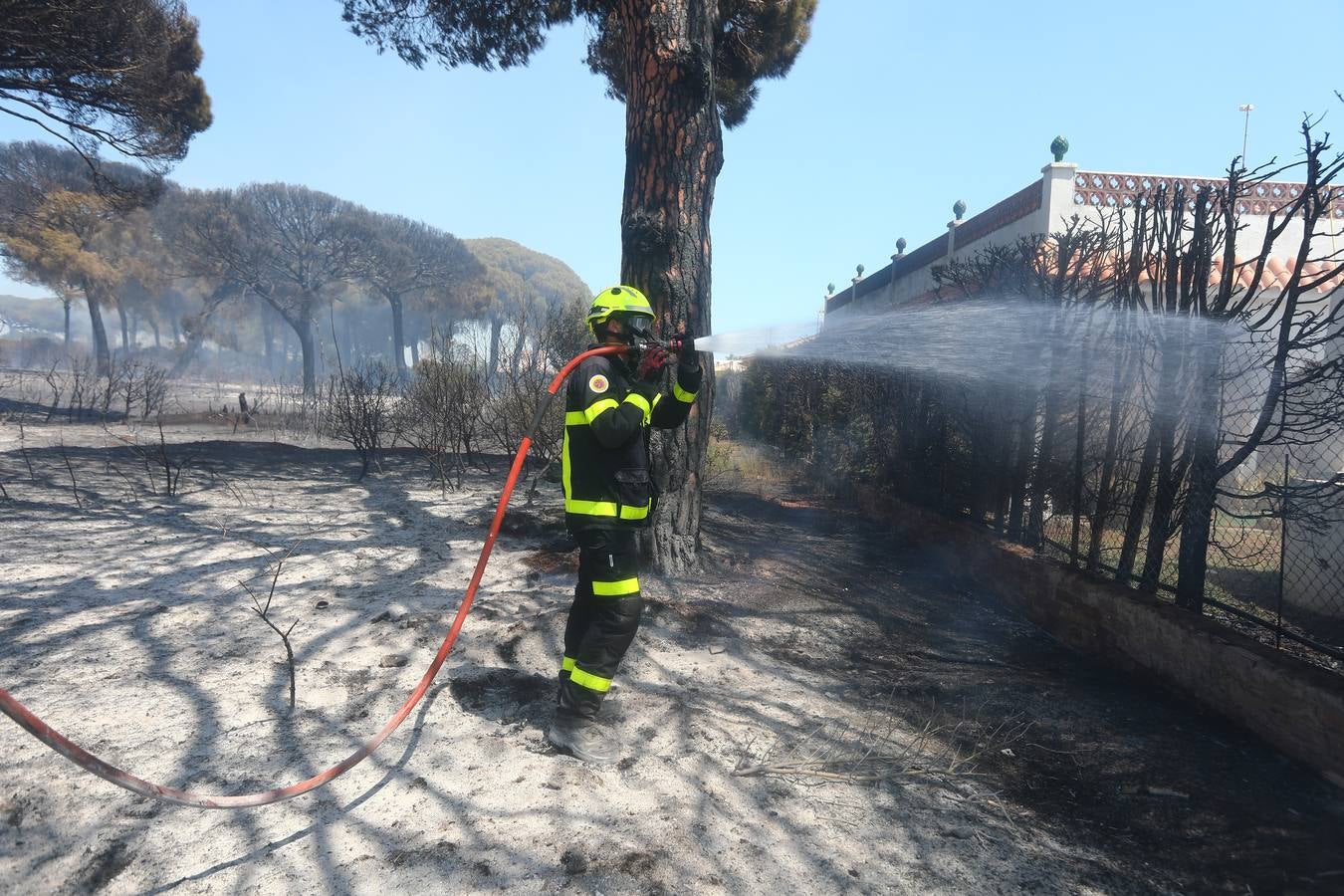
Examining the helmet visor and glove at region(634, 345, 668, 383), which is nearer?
glove at region(634, 345, 668, 383)

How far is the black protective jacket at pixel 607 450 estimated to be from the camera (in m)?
2.88

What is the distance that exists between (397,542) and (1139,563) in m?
5.89

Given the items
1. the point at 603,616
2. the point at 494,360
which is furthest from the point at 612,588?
the point at 494,360

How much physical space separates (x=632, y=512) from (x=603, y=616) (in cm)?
46

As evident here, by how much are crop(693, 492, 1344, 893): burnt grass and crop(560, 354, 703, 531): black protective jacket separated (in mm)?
1620

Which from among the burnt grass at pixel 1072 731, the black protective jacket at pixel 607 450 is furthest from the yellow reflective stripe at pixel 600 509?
the burnt grass at pixel 1072 731

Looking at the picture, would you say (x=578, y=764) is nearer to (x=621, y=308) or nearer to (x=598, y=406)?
(x=598, y=406)

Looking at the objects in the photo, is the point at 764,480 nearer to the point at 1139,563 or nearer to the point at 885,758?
the point at 1139,563

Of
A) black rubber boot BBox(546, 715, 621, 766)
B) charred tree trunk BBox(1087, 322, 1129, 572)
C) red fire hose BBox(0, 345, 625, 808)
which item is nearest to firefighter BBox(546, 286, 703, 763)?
black rubber boot BBox(546, 715, 621, 766)

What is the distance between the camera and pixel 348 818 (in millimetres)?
2314

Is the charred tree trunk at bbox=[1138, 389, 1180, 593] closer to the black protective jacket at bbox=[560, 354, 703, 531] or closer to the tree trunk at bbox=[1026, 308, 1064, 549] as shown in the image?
the tree trunk at bbox=[1026, 308, 1064, 549]

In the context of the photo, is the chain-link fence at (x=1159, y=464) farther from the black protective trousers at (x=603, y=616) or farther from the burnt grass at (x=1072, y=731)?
the black protective trousers at (x=603, y=616)

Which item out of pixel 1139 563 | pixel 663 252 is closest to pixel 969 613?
pixel 1139 563

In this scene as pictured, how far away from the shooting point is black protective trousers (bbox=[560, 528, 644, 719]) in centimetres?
285
